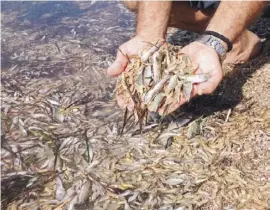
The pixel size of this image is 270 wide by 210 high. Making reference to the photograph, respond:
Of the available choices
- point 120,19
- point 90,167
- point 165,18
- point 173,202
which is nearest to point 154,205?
point 173,202

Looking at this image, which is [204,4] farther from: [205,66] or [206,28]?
[205,66]

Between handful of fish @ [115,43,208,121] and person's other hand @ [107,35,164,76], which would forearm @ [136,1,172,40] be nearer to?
person's other hand @ [107,35,164,76]

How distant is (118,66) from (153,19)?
2.16 ft

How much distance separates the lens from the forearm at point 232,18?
10.7ft

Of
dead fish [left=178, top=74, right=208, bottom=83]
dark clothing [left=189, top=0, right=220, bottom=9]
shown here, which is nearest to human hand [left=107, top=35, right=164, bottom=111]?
dead fish [left=178, top=74, right=208, bottom=83]

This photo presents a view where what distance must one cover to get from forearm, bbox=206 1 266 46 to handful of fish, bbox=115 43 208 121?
0.38 meters

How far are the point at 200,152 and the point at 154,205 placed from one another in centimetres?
59

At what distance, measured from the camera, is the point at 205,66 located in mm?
2971

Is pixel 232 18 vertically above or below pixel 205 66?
above

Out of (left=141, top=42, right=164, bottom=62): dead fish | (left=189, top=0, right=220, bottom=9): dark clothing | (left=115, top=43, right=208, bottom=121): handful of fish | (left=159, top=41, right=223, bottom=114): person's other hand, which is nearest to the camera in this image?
(left=159, top=41, right=223, bottom=114): person's other hand

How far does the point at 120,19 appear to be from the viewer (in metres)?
6.20

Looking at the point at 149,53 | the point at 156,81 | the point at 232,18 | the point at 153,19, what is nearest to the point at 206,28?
the point at 232,18

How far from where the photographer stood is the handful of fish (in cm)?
300

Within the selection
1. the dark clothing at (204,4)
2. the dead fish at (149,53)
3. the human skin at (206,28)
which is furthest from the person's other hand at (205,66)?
the dark clothing at (204,4)
